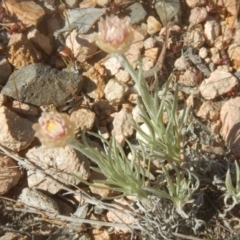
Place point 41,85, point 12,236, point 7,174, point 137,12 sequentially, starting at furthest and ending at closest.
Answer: point 137,12 → point 41,85 → point 7,174 → point 12,236

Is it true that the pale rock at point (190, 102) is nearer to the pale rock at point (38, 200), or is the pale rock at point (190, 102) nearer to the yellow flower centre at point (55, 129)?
the pale rock at point (38, 200)

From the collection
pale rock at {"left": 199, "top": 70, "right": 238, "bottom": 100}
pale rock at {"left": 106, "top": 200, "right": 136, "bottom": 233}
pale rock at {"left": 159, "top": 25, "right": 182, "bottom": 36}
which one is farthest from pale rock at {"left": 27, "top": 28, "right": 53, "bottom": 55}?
pale rock at {"left": 106, "top": 200, "right": 136, "bottom": 233}

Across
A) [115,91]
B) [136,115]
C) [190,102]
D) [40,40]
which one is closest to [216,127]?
[190,102]

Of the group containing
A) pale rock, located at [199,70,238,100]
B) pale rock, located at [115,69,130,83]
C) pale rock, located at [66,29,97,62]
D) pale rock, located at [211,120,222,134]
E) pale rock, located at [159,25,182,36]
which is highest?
pale rock, located at [66,29,97,62]

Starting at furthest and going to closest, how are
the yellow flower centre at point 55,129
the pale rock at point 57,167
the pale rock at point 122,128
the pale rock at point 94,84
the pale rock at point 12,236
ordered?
1. the pale rock at point 94,84
2. the pale rock at point 122,128
3. the pale rock at point 57,167
4. the pale rock at point 12,236
5. the yellow flower centre at point 55,129

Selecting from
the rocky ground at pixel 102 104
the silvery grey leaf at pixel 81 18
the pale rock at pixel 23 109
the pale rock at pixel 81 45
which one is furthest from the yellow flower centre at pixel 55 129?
the silvery grey leaf at pixel 81 18

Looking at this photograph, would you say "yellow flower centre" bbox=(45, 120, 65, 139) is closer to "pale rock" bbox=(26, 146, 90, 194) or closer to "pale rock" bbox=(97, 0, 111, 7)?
"pale rock" bbox=(26, 146, 90, 194)

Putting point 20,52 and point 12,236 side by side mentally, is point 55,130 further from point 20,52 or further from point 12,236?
point 20,52
